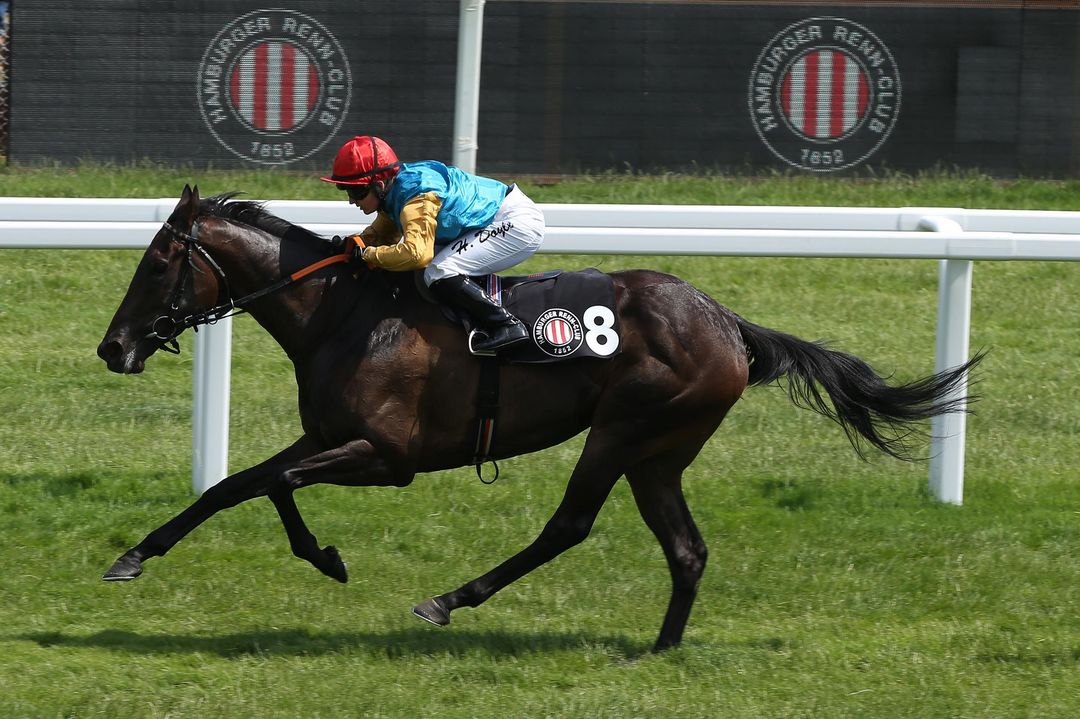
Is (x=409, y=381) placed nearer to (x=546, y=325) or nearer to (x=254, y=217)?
(x=546, y=325)

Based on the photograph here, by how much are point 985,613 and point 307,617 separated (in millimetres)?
2406

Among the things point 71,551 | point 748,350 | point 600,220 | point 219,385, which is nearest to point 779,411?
point 600,220

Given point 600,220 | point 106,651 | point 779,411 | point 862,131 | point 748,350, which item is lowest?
point 106,651

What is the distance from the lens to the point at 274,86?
10492 mm

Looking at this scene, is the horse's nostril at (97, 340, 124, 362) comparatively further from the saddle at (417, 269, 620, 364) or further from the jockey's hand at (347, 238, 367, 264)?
the saddle at (417, 269, 620, 364)

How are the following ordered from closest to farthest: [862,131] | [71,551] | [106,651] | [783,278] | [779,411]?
[106,651]
[71,551]
[779,411]
[783,278]
[862,131]

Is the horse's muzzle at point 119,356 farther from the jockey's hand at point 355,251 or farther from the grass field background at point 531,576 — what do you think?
the grass field background at point 531,576

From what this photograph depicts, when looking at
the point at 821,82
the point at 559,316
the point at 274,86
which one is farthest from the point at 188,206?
the point at 821,82

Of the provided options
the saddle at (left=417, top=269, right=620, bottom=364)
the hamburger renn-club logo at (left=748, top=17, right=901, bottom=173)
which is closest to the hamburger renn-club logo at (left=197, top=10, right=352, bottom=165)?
the hamburger renn-club logo at (left=748, top=17, right=901, bottom=173)

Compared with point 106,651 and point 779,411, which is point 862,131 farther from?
point 106,651

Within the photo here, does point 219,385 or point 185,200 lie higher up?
point 185,200

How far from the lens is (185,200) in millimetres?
5273

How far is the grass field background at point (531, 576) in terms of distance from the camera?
A: 486 centimetres

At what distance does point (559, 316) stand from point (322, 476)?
95 centimetres
